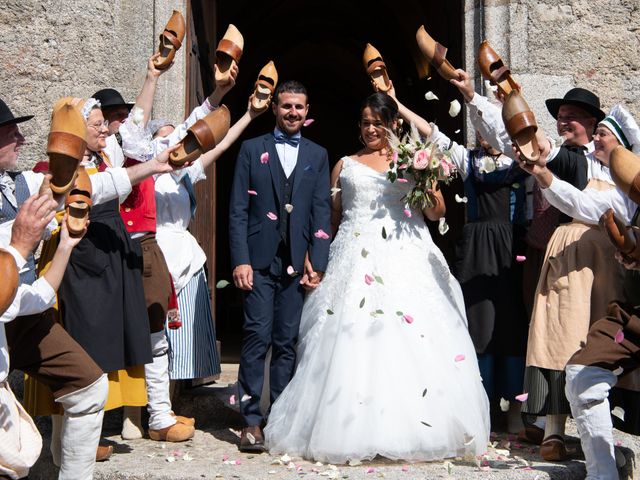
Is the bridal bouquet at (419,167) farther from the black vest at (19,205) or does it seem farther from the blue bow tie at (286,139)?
the black vest at (19,205)

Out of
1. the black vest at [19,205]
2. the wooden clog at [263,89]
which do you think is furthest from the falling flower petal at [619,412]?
the black vest at [19,205]

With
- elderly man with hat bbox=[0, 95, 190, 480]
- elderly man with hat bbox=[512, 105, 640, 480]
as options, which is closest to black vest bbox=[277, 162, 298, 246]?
elderly man with hat bbox=[0, 95, 190, 480]

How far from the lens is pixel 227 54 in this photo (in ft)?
16.5

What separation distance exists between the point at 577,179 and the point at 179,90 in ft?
9.23

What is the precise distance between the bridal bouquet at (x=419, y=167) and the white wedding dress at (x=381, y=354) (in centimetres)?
12

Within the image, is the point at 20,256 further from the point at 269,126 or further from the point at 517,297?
the point at 269,126

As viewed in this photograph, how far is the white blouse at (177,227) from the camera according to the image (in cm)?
540

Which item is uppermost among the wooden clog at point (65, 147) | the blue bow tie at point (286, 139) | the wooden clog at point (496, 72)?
the wooden clog at point (496, 72)

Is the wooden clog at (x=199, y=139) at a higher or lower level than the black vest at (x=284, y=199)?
higher

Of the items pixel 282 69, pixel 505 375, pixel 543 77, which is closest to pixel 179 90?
pixel 543 77

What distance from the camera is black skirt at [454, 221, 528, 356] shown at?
5.24 m

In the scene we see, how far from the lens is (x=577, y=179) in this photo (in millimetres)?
4746

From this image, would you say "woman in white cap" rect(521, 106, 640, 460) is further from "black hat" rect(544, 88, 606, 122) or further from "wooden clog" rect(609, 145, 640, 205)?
"wooden clog" rect(609, 145, 640, 205)

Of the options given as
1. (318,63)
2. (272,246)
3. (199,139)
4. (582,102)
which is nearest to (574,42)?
(582,102)
